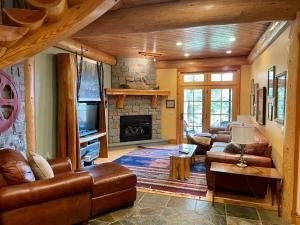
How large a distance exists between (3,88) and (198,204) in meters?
3.00

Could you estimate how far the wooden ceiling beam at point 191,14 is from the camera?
268cm

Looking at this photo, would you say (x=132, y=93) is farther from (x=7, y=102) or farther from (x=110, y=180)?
(x=110, y=180)

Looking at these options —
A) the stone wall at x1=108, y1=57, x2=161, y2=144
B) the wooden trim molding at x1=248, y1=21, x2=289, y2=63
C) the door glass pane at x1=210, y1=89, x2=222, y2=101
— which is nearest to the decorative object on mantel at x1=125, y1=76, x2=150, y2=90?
the stone wall at x1=108, y1=57, x2=161, y2=144

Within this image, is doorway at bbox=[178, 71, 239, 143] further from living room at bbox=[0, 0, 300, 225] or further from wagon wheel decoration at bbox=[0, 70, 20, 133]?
wagon wheel decoration at bbox=[0, 70, 20, 133]

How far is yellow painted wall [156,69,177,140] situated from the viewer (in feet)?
24.5

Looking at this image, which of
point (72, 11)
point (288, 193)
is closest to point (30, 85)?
point (72, 11)

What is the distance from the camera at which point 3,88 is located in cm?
300

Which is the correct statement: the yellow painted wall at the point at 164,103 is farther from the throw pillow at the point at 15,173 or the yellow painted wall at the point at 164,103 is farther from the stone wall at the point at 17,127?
the throw pillow at the point at 15,173

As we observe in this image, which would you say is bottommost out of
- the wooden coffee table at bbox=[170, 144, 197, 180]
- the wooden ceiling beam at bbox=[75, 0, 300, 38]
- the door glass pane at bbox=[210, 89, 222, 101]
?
the wooden coffee table at bbox=[170, 144, 197, 180]

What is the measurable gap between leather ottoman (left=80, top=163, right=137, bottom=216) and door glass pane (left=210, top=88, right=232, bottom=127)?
466cm

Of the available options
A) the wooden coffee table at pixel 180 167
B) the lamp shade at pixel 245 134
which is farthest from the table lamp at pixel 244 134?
the wooden coffee table at pixel 180 167

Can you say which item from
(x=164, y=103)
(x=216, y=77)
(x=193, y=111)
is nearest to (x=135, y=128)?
(x=164, y=103)

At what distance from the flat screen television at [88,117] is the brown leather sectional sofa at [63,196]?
2010 mm

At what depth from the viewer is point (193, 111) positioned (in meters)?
7.39
